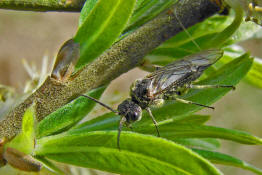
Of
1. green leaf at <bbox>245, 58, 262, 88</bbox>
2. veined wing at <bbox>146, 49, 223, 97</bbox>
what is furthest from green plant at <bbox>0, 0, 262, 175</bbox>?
green leaf at <bbox>245, 58, 262, 88</bbox>

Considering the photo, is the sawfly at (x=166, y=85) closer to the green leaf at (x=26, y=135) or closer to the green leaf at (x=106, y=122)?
the green leaf at (x=106, y=122)

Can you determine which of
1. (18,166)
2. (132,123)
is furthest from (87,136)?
(132,123)

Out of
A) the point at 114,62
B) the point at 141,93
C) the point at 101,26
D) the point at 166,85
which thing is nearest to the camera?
the point at 101,26

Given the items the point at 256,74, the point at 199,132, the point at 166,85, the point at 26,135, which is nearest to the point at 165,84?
the point at 166,85

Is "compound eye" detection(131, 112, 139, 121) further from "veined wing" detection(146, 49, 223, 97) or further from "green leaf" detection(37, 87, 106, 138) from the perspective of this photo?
"veined wing" detection(146, 49, 223, 97)

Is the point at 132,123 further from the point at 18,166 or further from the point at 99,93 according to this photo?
the point at 18,166

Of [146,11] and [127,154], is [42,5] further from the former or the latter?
[127,154]
